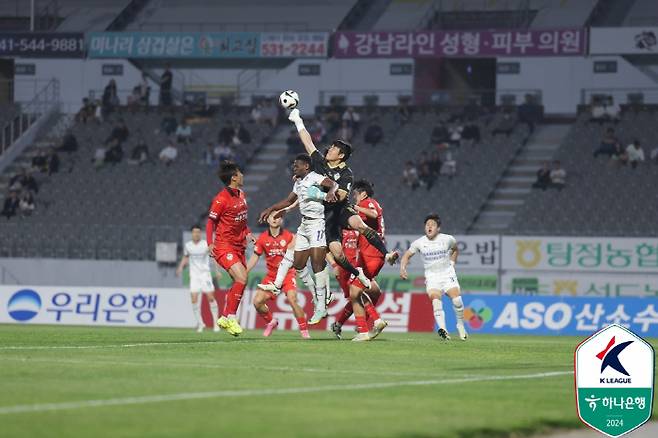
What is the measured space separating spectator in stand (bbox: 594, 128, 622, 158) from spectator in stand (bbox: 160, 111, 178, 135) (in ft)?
53.7

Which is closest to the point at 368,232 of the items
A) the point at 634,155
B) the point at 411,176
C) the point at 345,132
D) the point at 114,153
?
the point at 634,155

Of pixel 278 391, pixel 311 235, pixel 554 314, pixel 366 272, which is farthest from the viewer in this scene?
pixel 554 314

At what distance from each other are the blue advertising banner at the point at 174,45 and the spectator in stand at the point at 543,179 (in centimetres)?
1418

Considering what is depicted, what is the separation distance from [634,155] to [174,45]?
Result: 19.9m

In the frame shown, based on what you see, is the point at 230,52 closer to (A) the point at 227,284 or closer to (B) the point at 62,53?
(B) the point at 62,53

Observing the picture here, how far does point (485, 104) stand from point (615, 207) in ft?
37.4

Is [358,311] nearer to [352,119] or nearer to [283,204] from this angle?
[283,204]

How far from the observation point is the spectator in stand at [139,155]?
52406mm

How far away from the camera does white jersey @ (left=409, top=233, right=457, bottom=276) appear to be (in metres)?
25.6

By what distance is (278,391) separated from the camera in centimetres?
1324

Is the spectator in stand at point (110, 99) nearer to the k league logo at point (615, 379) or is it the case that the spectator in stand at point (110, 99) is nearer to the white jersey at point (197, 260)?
the white jersey at point (197, 260)

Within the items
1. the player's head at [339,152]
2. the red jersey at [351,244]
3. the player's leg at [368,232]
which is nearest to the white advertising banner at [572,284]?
the red jersey at [351,244]

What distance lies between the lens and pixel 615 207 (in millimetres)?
44188

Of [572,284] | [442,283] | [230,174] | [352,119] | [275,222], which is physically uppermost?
[352,119]
